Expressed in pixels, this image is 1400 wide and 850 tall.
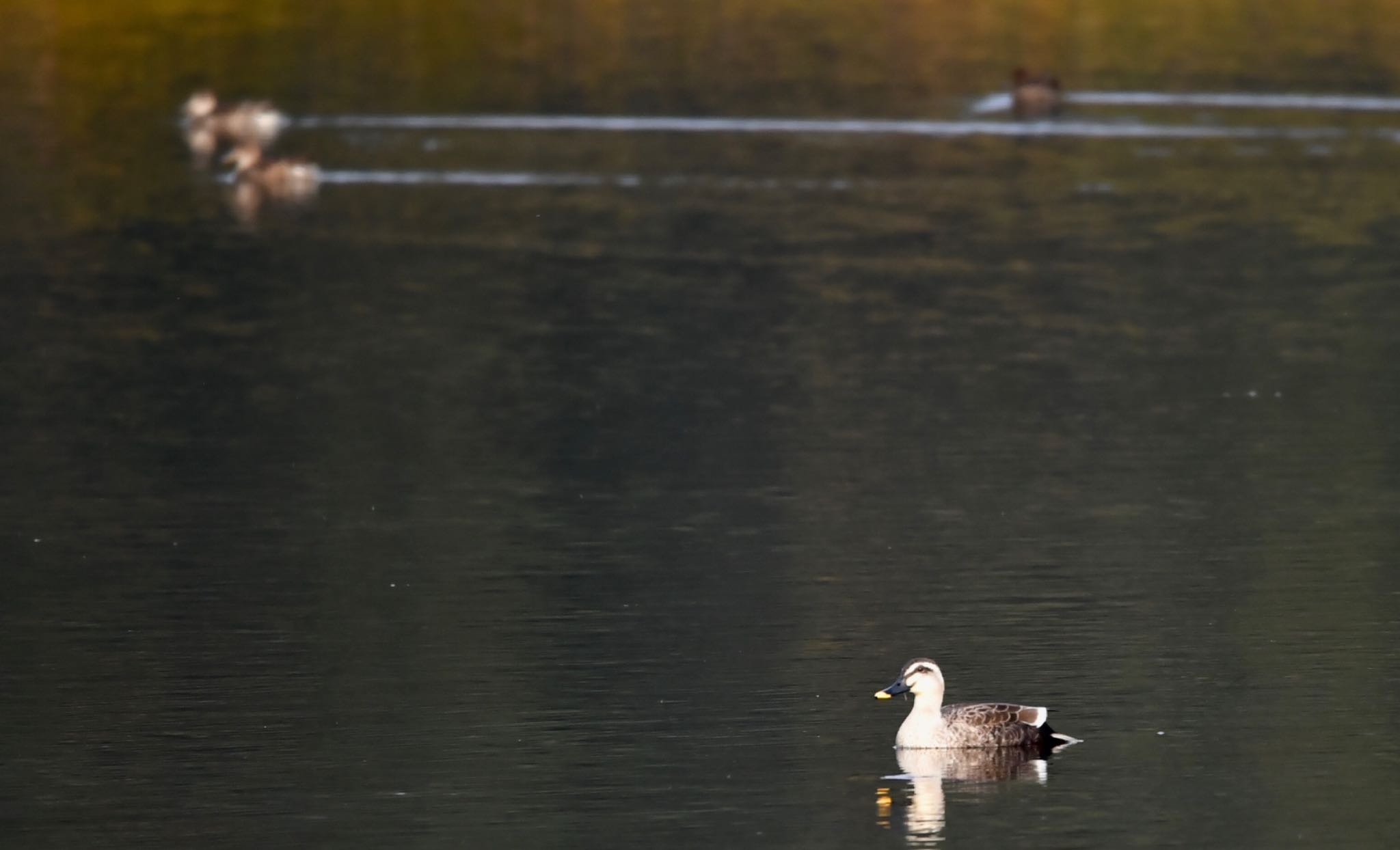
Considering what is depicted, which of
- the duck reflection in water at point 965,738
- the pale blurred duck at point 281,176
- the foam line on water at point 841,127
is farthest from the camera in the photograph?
the foam line on water at point 841,127

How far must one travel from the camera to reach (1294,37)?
46281 millimetres

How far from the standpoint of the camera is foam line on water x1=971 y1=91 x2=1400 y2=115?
36.8 m

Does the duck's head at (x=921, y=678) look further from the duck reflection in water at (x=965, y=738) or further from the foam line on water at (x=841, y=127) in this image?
the foam line on water at (x=841, y=127)

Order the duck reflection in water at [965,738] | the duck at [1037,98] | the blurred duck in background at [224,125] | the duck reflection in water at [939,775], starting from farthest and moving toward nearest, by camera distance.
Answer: the duck at [1037,98] → the blurred duck in background at [224,125] → the duck reflection in water at [965,738] → the duck reflection in water at [939,775]

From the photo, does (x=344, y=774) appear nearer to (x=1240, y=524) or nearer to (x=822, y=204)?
(x=1240, y=524)

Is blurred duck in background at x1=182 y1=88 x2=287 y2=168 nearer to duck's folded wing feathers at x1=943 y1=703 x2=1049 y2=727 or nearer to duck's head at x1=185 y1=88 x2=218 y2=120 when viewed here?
duck's head at x1=185 y1=88 x2=218 y2=120

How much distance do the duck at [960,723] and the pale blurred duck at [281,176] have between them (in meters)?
20.2

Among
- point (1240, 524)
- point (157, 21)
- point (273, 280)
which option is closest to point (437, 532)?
point (1240, 524)

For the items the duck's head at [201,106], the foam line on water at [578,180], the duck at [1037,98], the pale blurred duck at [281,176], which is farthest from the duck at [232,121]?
the duck at [1037,98]

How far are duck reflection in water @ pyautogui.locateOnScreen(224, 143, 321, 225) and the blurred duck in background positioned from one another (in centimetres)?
223

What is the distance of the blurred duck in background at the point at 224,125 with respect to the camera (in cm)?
3397

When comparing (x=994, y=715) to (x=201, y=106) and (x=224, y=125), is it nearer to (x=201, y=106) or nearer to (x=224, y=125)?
(x=224, y=125)

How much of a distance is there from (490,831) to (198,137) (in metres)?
26.3

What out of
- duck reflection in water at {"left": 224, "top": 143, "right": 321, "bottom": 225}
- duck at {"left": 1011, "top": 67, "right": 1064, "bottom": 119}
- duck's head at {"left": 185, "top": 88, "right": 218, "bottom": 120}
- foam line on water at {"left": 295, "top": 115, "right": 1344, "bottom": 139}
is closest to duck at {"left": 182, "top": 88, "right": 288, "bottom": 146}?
duck's head at {"left": 185, "top": 88, "right": 218, "bottom": 120}
